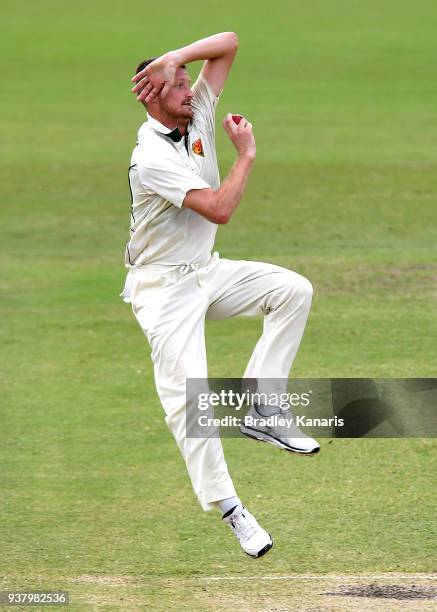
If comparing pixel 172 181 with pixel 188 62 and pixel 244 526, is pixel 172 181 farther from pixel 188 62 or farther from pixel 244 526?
pixel 244 526

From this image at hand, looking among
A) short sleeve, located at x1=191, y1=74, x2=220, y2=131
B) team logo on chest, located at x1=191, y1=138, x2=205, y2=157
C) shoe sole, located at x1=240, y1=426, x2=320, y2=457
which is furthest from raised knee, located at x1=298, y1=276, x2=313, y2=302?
short sleeve, located at x1=191, y1=74, x2=220, y2=131

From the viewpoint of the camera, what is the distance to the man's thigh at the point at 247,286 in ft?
29.6

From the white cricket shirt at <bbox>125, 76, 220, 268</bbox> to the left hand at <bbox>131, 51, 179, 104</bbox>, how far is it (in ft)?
0.65

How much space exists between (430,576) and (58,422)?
4.60 m

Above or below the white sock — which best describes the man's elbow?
above

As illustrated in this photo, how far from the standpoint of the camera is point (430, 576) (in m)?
9.55

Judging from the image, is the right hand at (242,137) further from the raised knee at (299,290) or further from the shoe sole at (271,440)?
the shoe sole at (271,440)

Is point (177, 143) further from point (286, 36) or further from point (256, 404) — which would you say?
point (286, 36)

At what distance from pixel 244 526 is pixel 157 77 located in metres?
2.70

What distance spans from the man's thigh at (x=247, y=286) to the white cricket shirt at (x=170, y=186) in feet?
0.53

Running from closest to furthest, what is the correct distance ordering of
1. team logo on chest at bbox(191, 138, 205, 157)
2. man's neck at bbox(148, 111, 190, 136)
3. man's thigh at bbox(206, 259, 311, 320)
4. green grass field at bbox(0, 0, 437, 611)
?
man's neck at bbox(148, 111, 190, 136), team logo on chest at bbox(191, 138, 205, 157), man's thigh at bbox(206, 259, 311, 320), green grass field at bbox(0, 0, 437, 611)

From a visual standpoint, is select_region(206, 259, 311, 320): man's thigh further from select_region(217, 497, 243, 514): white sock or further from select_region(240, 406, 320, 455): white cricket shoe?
select_region(217, 497, 243, 514): white sock

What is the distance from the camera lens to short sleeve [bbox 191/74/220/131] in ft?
29.7

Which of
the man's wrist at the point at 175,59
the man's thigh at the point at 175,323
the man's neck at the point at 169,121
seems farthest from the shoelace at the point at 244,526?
the man's wrist at the point at 175,59
